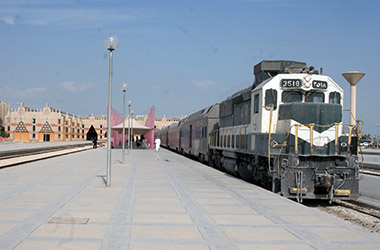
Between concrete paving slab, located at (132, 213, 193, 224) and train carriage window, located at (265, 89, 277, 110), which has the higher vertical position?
train carriage window, located at (265, 89, 277, 110)

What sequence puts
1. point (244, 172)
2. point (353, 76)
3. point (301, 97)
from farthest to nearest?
point (353, 76) → point (244, 172) → point (301, 97)

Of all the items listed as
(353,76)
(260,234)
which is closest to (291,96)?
(260,234)

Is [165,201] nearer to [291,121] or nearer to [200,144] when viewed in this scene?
[291,121]

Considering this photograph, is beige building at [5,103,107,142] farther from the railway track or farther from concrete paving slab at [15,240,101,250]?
concrete paving slab at [15,240,101,250]

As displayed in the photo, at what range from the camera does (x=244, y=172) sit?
619 inches

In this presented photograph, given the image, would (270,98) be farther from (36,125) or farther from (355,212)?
(36,125)

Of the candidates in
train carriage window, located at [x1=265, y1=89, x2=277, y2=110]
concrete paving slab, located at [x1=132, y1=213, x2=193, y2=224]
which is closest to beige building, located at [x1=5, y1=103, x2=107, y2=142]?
train carriage window, located at [x1=265, y1=89, x2=277, y2=110]

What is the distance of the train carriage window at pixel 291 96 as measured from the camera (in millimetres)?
11883

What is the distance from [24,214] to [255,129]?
24.5 feet

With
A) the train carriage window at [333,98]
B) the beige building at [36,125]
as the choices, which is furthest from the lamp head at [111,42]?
the beige building at [36,125]

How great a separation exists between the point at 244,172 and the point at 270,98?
14.7 ft

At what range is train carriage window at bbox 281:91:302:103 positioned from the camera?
11883 mm

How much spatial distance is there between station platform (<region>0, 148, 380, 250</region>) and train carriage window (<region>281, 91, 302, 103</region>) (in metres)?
2.74

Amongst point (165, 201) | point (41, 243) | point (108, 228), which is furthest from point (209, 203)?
point (41, 243)
